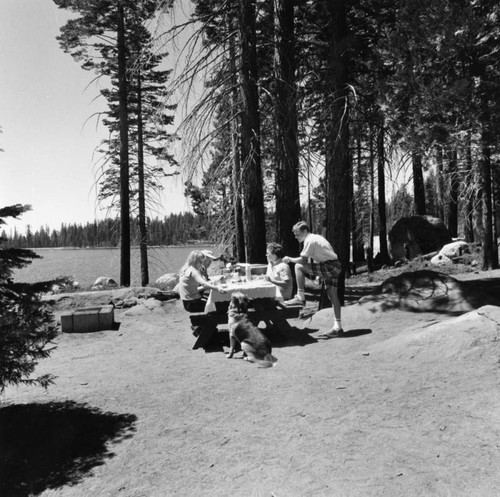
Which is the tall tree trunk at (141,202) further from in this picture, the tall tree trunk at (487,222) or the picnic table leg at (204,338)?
the tall tree trunk at (487,222)

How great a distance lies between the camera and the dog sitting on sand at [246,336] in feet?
19.2

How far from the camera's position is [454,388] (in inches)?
166

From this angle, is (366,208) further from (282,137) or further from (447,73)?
(447,73)

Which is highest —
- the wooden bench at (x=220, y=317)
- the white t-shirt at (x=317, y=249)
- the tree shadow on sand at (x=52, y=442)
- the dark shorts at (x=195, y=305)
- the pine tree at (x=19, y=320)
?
the white t-shirt at (x=317, y=249)

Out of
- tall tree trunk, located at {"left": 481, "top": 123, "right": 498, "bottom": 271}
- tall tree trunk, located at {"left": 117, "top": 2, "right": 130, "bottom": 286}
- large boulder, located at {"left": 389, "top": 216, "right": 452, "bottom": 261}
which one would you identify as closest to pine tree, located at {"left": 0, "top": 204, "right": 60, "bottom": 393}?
tall tree trunk, located at {"left": 481, "top": 123, "right": 498, "bottom": 271}

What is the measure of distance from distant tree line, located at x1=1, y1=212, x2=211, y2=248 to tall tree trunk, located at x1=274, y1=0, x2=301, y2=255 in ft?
21.3

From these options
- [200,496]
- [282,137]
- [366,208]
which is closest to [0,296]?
[200,496]

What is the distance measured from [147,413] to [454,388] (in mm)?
3015

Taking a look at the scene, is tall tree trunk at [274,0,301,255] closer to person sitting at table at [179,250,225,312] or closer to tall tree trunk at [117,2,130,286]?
person sitting at table at [179,250,225,312]

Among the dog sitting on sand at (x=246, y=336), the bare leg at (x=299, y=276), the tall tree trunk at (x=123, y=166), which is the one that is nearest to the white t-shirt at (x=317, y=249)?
the bare leg at (x=299, y=276)

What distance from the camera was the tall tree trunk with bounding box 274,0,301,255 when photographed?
950 cm

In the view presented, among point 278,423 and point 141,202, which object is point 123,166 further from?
point 278,423

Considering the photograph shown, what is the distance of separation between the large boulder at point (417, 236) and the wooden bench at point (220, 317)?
15.1 metres

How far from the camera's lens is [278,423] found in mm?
3879
